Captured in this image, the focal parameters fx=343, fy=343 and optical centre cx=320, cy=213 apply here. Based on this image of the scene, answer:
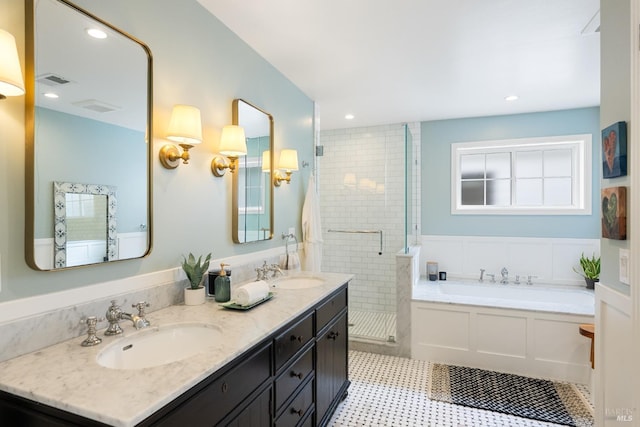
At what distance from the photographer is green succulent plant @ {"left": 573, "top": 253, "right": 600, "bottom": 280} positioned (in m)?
3.76

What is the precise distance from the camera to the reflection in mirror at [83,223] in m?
1.28

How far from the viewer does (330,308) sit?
2246mm

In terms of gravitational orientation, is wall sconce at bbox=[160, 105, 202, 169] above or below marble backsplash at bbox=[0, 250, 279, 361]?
above

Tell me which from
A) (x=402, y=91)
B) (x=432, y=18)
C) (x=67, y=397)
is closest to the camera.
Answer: (x=67, y=397)

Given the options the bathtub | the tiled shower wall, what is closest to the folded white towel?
the bathtub

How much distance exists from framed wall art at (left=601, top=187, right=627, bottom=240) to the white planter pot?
1.91 metres

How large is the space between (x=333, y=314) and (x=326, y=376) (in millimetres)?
384

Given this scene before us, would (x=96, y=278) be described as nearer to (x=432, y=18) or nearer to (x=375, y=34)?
(x=375, y=34)

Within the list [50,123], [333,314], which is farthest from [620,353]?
[50,123]

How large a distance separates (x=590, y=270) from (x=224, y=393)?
13.9 ft

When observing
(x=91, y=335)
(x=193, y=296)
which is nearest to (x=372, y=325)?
(x=193, y=296)

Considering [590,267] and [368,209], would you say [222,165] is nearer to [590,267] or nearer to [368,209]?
[368,209]

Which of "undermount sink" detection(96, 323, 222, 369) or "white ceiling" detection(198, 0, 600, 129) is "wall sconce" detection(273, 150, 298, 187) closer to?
"white ceiling" detection(198, 0, 600, 129)

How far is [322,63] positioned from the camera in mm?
2766
